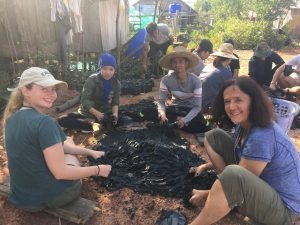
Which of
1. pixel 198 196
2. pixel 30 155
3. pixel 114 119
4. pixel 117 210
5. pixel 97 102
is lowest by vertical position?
pixel 117 210

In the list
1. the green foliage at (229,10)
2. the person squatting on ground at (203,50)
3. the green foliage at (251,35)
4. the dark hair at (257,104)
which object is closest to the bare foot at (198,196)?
the dark hair at (257,104)

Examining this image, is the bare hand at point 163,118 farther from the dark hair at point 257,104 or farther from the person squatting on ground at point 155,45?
the person squatting on ground at point 155,45

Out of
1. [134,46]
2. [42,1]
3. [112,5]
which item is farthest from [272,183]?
[112,5]

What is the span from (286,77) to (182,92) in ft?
8.70

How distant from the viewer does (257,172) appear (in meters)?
2.17

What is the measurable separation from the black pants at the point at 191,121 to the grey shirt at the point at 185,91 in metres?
0.09

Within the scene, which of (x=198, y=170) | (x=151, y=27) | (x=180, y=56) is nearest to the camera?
(x=198, y=170)

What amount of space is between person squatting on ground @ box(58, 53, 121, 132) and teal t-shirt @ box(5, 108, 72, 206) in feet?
6.33

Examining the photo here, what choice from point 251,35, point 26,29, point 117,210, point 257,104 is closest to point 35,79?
point 117,210

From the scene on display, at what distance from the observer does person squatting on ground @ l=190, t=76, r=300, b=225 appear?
81.8 inches

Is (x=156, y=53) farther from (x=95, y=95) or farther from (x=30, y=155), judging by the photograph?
(x=30, y=155)

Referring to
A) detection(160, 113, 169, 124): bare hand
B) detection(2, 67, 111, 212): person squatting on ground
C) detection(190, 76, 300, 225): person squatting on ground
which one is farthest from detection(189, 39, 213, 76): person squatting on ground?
detection(2, 67, 111, 212): person squatting on ground

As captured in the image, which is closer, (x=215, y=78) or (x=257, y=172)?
(x=257, y=172)

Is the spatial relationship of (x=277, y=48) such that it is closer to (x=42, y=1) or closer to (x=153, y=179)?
(x=42, y=1)
